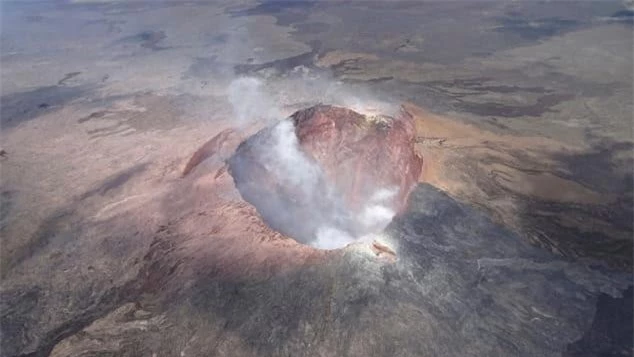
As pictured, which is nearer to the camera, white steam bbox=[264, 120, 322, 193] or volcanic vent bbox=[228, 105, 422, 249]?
volcanic vent bbox=[228, 105, 422, 249]

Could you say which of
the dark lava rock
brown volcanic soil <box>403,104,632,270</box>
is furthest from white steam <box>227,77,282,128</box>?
the dark lava rock

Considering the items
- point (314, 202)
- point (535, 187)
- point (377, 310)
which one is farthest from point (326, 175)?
point (535, 187)

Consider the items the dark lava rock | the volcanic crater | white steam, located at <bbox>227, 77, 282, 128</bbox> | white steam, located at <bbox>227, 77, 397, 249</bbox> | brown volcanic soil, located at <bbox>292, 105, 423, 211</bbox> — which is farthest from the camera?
white steam, located at <bbox>227, 77, 282, 128</bbox>

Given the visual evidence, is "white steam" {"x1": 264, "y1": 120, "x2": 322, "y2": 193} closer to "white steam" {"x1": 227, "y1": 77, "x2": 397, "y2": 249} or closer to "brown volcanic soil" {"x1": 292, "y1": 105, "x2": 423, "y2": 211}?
"white steam" {"x1": 227, "y1": 77, "x2": 397, "y2": 249}

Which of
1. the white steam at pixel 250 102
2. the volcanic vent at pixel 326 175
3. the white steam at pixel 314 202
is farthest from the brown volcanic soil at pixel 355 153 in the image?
the white steam at pixel 250 102

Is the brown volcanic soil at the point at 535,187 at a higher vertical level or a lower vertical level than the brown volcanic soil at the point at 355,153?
lower

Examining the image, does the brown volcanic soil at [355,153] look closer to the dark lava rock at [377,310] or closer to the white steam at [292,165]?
the white steam at [292,165]

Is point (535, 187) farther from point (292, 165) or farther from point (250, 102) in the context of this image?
point (250, 102)

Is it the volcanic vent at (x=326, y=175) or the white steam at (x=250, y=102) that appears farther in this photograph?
the white steam at (x=250, y=102)
